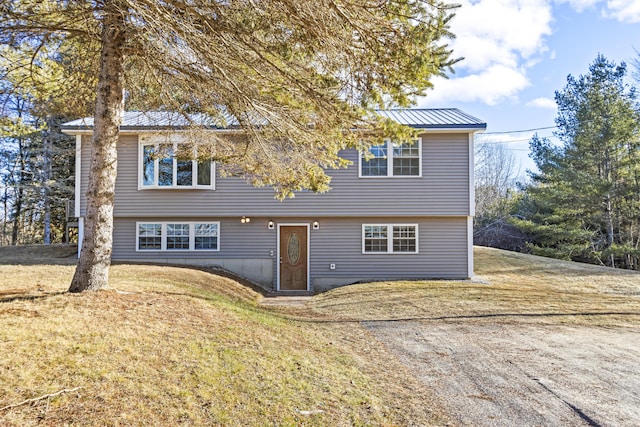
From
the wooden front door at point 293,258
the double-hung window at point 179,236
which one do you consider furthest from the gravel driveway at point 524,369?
the double-hung window at point 179,236

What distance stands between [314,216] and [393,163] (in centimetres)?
314

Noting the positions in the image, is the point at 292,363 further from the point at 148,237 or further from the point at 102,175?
the point at 148,237

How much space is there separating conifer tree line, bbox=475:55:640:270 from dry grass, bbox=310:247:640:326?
4.98 meters

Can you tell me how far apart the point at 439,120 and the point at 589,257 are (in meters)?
12.9

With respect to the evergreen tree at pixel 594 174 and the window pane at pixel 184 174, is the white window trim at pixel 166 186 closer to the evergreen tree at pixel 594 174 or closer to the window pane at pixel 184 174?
the window pane at pixel 184 174

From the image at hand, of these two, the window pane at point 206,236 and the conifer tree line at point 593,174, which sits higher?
the conifer tree line at point 593,174

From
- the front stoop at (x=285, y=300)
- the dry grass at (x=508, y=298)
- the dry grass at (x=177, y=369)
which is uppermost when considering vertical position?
the dry grass at (x=177, y=369)

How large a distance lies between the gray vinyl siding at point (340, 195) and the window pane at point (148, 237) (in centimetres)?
56

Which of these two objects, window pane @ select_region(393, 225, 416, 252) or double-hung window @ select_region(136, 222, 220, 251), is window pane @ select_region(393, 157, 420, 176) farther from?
double-hung window @ select_region(136, 222, 220, 251)

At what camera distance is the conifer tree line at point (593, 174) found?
19312mm

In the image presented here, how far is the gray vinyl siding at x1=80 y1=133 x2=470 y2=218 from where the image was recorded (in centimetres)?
1378

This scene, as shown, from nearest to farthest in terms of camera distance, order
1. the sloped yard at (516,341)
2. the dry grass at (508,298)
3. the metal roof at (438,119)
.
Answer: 1. the sloped yard at (516,341)
2. the dry grass at (508,298)
3. the metal roof at (438,119)

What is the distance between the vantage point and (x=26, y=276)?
8.63m

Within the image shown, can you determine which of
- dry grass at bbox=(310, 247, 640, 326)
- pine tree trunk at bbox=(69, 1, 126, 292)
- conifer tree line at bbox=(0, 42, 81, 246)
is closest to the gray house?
dry grass at bbox=(310, 247, 640, 326)
